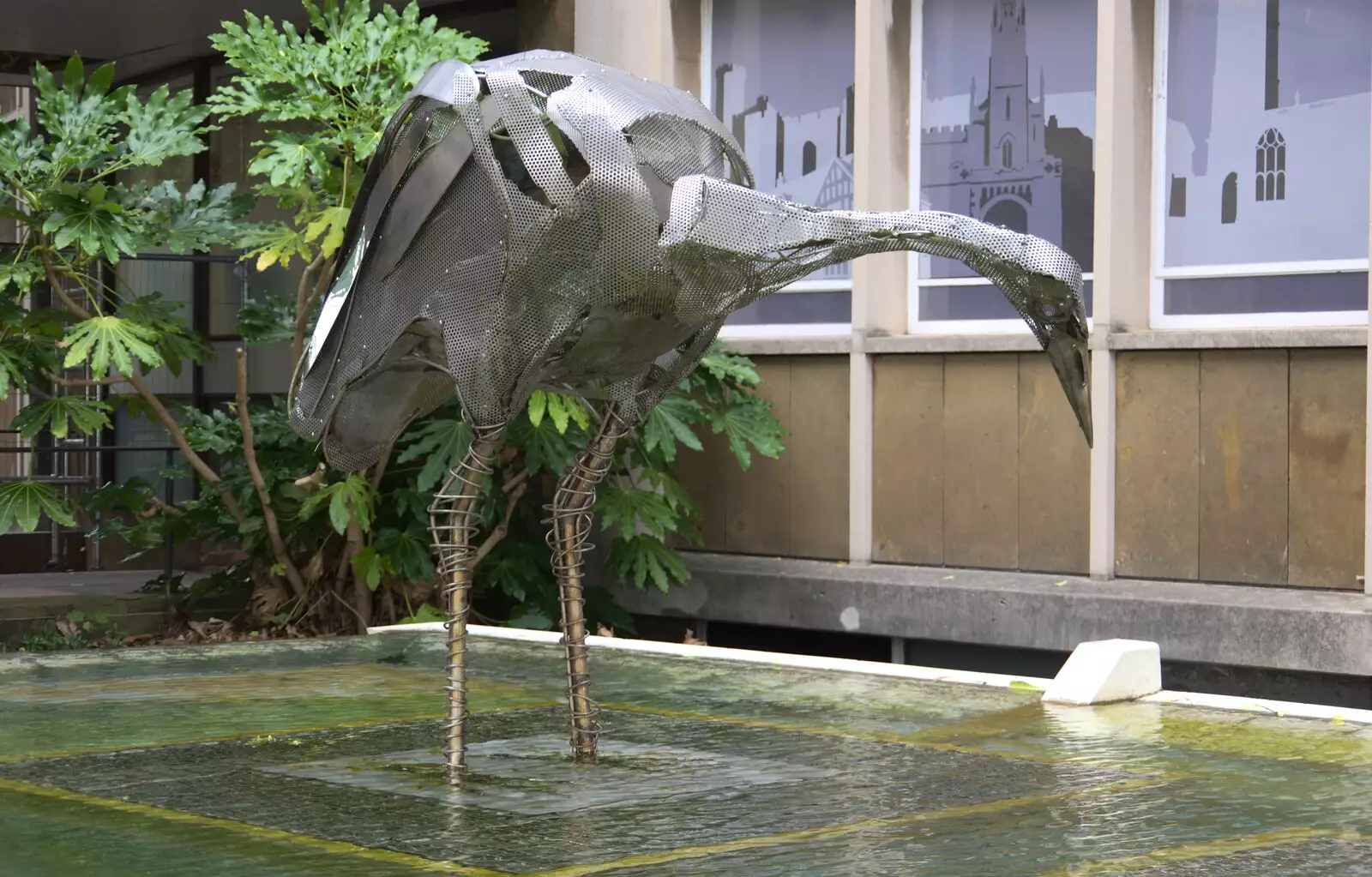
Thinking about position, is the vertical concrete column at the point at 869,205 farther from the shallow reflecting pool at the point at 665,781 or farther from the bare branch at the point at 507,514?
the shallow reflecting pool at the point at 665,781

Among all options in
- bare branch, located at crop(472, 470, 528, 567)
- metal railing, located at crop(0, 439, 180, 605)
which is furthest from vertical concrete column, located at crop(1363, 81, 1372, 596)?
metal railing, located at crop(0, 439, 180, 605)

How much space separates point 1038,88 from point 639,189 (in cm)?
593

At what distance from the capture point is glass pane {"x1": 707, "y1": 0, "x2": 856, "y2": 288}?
38.0ft

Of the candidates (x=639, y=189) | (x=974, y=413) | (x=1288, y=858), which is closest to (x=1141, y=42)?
(x=974, y=413)

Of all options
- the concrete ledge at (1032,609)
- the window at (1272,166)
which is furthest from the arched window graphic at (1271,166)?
the concrete ledge at (1032,609)

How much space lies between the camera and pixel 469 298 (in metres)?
5.57

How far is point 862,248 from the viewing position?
5273 mm

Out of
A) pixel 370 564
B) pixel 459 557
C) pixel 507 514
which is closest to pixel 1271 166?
pixel 507 514

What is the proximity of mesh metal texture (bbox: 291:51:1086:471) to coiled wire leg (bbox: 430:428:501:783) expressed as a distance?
142 millimetres

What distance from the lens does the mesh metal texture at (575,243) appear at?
16.8ft

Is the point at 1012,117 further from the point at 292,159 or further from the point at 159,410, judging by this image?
the point at 159,410

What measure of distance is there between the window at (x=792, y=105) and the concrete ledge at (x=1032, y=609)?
1655 mm

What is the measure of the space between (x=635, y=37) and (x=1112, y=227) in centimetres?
365

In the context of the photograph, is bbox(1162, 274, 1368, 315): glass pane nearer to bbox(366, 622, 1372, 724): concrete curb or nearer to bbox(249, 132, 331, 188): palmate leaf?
bbox(366, 622, 1372, 724): concrete curb
